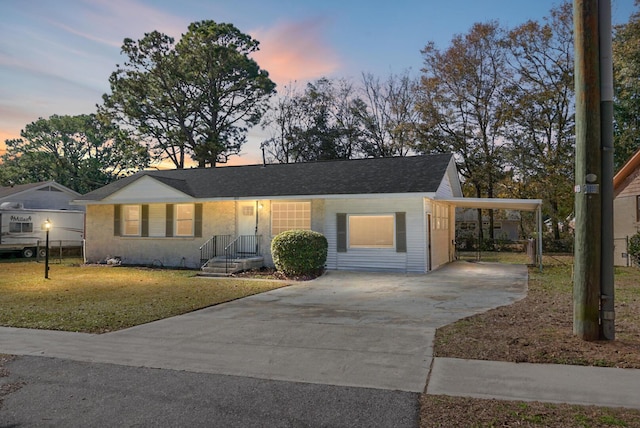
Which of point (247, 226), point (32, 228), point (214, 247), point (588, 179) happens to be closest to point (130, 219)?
point (214, 247)

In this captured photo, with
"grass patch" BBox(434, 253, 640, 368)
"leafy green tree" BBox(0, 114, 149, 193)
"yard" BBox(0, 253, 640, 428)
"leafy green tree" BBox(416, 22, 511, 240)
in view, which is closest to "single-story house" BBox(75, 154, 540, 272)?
"yard" BBox(0, 253, 640, 428)

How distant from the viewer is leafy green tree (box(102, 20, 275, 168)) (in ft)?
108

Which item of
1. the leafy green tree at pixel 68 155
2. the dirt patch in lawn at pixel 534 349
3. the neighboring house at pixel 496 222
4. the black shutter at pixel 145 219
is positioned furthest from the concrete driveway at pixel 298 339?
the leafy green tree at pixel 68 155

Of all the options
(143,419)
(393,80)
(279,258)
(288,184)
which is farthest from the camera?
(393,80)

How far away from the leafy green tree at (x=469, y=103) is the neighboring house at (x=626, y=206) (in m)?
12.3

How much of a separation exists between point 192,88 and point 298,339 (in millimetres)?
32555

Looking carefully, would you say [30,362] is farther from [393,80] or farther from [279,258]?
[393,80]

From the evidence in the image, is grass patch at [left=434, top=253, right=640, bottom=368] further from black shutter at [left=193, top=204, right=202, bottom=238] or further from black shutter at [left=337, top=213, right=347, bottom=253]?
black shutter at [left=193, top=204, right=202, bottom=238]

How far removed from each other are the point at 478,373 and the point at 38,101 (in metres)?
22.0

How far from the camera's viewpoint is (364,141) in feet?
118

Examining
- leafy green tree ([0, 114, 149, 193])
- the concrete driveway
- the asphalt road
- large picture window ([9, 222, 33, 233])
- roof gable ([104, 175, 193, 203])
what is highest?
leafy green tree ([0, 114, 149, 193])

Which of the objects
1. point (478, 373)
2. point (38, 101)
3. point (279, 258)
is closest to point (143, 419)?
point (478, 373)

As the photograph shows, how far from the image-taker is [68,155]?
4334 centimetres

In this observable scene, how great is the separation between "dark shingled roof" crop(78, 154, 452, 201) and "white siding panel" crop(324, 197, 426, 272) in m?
0.61
